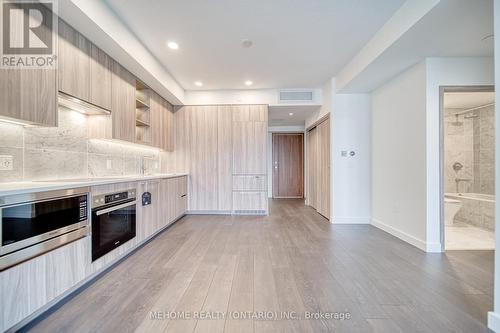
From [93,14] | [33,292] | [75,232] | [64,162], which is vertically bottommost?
[33,292]

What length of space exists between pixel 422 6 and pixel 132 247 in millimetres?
3923

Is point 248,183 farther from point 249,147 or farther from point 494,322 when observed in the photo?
point 494,322

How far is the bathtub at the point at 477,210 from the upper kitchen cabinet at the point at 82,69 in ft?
20.6

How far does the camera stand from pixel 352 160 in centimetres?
406

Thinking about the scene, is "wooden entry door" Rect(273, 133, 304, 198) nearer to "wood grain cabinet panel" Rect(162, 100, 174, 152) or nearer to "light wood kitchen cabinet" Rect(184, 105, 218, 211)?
"light wood kitchen cabinet" Rect(184, 105, 218, 211)

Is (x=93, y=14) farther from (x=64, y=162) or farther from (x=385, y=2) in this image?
(x=385, y=2)

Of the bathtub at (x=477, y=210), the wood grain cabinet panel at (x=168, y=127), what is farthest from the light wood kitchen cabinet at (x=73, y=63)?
the bathtub at (x=477, y=210)

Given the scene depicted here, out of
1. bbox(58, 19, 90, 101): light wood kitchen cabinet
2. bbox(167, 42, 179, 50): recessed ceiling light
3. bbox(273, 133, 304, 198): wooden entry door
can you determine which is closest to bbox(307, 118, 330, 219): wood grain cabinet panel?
bbox(273, 133, 304, 198): wooden entry door

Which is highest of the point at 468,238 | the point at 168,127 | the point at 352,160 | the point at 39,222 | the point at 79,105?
the point at 168,127

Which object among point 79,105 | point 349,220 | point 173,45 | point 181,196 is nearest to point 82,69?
point 79,105

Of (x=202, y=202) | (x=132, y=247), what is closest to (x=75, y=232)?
(x=132, y=247)

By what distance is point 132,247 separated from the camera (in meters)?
2.55

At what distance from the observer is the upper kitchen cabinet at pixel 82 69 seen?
1.96 meters

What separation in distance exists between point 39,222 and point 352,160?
4.36 meters
